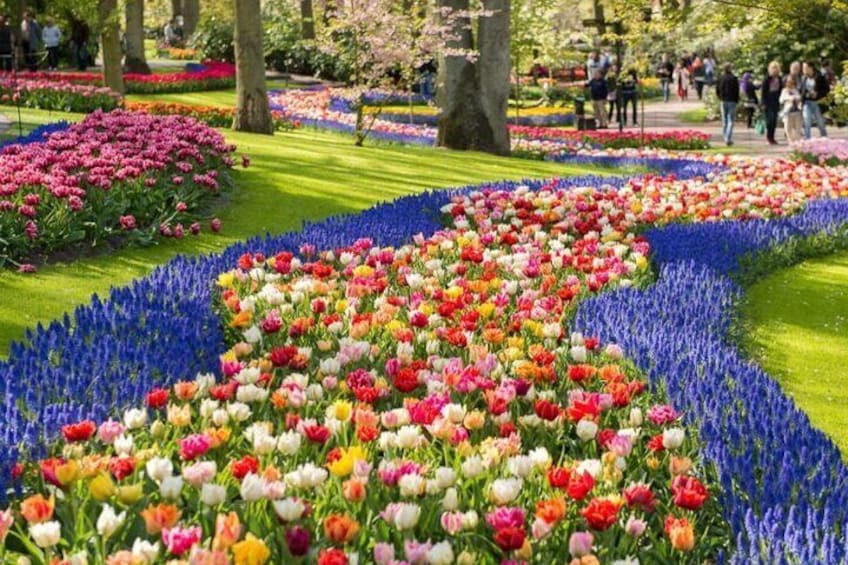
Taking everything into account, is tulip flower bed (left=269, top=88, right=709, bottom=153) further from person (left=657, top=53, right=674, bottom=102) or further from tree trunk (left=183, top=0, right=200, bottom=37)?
tree trunk (left=183, top=0, right=200, bottom=37)

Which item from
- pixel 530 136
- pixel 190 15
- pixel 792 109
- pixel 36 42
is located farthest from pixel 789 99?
pixel 190 15

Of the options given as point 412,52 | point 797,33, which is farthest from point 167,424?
point 797,33

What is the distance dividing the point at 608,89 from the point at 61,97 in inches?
618

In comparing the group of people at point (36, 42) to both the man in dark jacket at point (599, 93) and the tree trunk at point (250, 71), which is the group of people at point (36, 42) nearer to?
the tree trunk at point (250, 71)

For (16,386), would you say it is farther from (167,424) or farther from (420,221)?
(420,221)

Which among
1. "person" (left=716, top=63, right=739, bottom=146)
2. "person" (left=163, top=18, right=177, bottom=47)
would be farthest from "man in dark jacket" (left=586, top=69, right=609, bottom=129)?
"person" (left=163, top=18, right=177, bottom=47)

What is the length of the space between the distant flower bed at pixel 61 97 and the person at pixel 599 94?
40.2ft

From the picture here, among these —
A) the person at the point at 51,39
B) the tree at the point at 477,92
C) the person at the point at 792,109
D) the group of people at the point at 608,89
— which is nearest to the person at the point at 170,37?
the person at the point at 51,39

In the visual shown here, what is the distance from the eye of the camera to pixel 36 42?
99.3ft

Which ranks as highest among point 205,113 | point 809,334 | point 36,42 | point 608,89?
point 36,42

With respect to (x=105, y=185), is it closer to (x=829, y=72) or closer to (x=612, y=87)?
(x=829, y=72)

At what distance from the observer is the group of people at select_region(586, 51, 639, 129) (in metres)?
28.2

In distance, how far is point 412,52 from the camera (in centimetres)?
2019

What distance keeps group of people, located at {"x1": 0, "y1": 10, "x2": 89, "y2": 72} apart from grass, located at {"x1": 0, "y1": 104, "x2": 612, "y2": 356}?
814 centimetres
